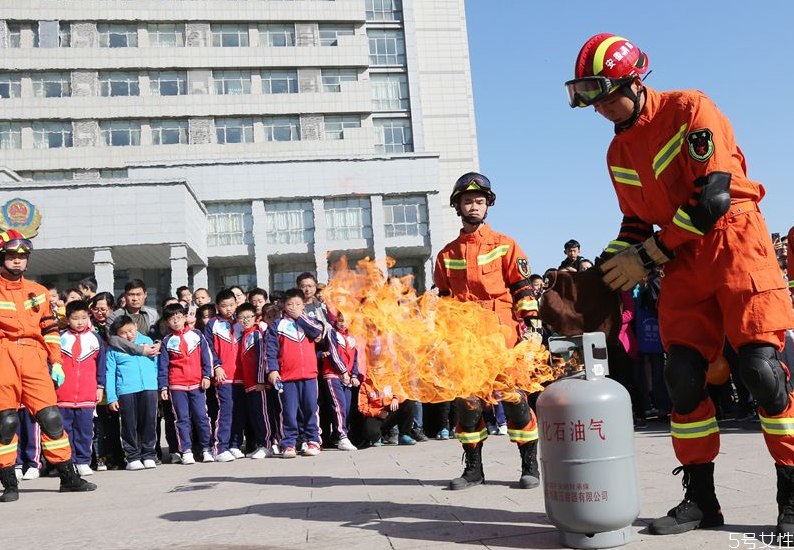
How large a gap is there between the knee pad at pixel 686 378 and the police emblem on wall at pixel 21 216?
109ft

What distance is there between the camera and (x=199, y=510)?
570cm

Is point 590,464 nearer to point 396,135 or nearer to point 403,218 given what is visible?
point 403,218

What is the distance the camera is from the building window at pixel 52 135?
4781cm

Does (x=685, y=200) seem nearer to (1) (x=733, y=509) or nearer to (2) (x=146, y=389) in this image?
(1) (x=733, y=509)

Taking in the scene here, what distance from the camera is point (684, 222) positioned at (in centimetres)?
378

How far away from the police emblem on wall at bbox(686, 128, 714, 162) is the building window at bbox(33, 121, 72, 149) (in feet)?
166

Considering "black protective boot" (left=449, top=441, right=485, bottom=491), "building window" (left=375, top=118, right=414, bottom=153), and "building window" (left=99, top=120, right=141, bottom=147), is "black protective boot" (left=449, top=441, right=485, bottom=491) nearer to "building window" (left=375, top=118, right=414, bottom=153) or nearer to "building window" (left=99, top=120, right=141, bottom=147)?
A: "building window" (left=99, top=120, right=141, bottom=147)

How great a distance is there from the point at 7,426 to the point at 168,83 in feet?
152

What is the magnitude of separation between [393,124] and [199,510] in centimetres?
5016

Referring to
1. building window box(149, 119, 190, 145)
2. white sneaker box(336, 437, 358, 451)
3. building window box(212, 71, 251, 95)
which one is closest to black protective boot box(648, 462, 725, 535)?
white sneaker box(336, 437, 358, 451)

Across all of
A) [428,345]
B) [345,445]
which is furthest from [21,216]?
[428,345]

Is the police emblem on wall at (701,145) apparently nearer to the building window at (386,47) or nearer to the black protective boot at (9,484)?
the black protective boot at (9,484)

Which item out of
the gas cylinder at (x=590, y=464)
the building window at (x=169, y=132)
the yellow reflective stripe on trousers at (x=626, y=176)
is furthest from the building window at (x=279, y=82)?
the gas cylinder at (x=590, y=464)

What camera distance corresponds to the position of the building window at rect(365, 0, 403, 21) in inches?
2138
